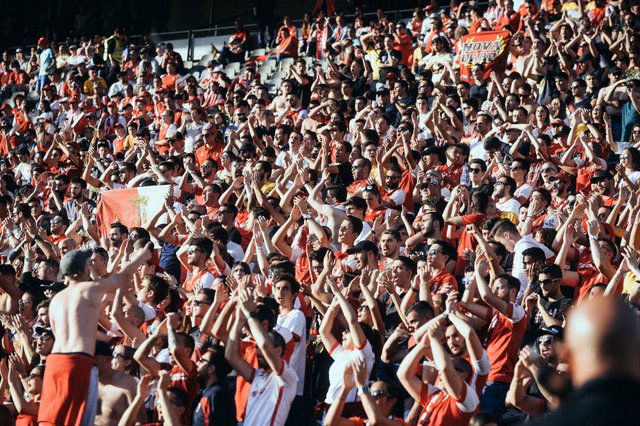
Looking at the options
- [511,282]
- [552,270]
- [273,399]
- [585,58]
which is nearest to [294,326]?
[273,399]

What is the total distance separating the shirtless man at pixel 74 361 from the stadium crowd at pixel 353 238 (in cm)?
1

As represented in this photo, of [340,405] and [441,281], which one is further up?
[441,281]

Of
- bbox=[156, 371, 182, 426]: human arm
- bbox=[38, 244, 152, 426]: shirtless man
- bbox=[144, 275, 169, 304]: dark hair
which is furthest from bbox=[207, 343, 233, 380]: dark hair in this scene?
bbox=[144, 275, 169, 304]: dark hair

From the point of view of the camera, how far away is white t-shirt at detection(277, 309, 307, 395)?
7188 mm

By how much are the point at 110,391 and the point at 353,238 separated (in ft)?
10.1

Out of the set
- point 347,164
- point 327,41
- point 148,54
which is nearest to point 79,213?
point 347,164

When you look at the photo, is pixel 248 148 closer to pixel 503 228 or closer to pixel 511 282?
pixel 503 228

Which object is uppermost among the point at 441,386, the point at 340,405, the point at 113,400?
the point at 441,386

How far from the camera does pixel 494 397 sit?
6688 mm

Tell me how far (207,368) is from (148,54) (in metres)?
15.6

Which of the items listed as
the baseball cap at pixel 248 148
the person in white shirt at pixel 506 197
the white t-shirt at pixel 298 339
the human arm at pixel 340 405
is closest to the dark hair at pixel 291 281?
the white t-shirt at pixel 298 339

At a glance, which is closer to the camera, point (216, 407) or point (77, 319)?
point (77, 319)

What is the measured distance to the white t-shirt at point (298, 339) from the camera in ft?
23.6

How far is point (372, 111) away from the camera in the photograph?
12820 mm
